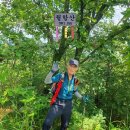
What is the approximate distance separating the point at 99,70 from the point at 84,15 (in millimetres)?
1345

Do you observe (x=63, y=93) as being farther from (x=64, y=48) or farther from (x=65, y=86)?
(x=64, y=48)

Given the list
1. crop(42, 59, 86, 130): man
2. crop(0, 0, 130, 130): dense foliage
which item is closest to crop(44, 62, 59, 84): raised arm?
crop(42, 59, 86, 130): man

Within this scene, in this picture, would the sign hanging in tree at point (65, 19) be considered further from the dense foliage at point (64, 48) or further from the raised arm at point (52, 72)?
the raised arm at point (52, 72)

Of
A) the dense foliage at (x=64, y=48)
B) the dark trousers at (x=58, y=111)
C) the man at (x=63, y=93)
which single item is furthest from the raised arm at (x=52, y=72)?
the dense foliage at (x=64, y=48)

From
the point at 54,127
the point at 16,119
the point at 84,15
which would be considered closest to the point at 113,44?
the point at 84,15

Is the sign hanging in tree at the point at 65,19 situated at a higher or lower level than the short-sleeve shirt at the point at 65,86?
higher

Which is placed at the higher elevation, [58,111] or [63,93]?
[63,93]

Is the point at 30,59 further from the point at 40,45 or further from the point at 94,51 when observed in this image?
the point at 94,51

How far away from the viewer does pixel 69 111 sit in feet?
18.6

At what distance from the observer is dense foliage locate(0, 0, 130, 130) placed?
668 cm

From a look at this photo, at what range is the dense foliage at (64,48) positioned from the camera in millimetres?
6676

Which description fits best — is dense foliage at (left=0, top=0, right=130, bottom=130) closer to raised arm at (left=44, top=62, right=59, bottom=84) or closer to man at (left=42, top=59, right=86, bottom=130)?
man at (left=42, top=59, right=86, bottom=130)

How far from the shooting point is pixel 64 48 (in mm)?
7469

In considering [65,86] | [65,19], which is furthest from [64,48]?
[65,86]
